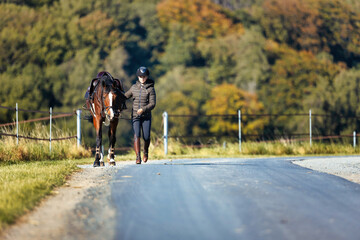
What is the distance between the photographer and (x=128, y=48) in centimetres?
6019

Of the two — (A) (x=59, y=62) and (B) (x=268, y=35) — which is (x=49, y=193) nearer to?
(A) (x=59, y=62)

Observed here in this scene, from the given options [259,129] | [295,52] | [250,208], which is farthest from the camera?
[295,52]

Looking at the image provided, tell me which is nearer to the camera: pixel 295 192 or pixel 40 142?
pixel 295 192

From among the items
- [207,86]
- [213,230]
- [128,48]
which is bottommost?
[213,230]

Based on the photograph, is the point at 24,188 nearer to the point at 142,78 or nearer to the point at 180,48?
the point at 142,78

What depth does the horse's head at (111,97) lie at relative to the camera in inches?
532

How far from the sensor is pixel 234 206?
7.55 m

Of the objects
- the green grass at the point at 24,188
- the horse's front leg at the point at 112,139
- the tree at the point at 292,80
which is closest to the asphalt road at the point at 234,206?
the green grass at the point at 24,188

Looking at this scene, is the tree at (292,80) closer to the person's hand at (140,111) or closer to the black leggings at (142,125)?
the black leggings at (142,125)

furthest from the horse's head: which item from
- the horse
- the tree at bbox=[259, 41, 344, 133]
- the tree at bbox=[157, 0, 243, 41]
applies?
the tree at bbox=[157, 0, 243, 41]

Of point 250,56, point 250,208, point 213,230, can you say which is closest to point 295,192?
point 250,208

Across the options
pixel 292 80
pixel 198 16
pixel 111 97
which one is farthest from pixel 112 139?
pixel 198 16

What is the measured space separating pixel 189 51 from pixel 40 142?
1747 inches

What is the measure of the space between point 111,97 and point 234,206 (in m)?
6.44
